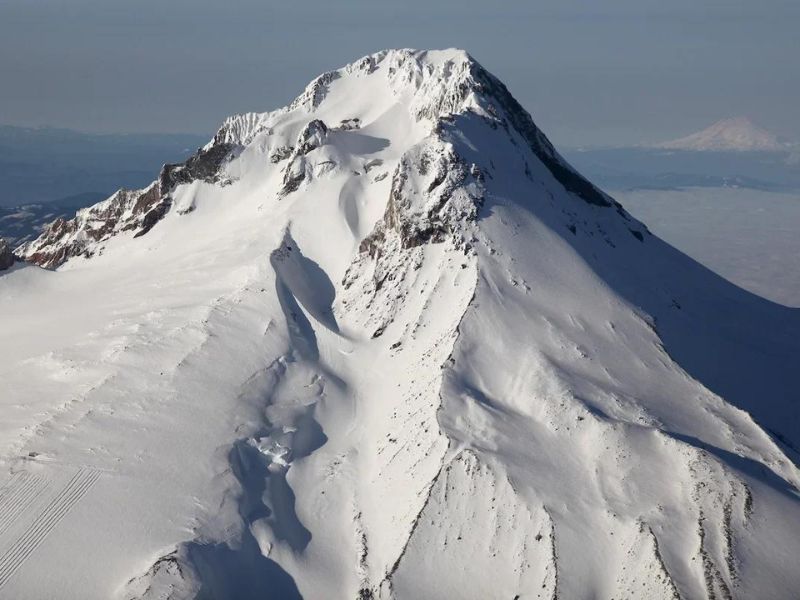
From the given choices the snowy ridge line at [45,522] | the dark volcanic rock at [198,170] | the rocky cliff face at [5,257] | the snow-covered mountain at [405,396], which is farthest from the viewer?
the dark volcanic rock at [198,170]

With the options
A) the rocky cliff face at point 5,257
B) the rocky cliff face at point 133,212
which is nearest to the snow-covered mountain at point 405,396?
the rocky cliff face at point 133,212

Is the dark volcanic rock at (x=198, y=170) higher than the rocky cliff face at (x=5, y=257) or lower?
higher

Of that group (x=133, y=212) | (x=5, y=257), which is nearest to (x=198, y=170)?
(x=133, y=212)

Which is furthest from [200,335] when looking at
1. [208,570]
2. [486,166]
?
[486,166]

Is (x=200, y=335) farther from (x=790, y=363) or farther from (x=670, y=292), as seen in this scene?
(x=790, y=363)

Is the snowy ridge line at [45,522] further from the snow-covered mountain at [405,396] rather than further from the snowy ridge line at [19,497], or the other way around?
the snowy ridge line at [19,497]

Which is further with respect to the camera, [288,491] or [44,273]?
[44,273]

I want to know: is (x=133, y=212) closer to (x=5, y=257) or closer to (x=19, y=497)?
(x=5, y=257)
